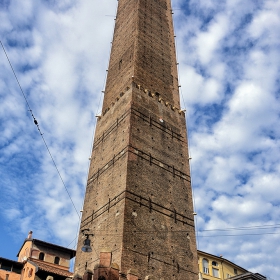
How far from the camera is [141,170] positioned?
17766 mm

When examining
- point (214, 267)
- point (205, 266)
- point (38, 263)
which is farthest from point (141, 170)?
point (214, 267)

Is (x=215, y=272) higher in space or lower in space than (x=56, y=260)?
lower

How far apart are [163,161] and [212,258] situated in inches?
433

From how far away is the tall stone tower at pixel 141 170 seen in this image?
15.9 m

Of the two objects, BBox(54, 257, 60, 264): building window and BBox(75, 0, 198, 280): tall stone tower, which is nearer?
BBox(75, 0, 198, 280): tall stone tower

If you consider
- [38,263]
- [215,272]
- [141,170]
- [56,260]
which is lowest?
[38,263]

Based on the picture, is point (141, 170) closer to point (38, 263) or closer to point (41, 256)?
point (38, 263)

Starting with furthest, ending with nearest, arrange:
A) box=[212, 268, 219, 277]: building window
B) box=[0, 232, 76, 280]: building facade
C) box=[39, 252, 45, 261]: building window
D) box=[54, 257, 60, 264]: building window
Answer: box=[212, 268, 219, 277]: building window → box=[54, 257, 60, 264]: building window → box=[39, 252, 45, 261]: building window → box=[0, 232, 76, 280]: building facade

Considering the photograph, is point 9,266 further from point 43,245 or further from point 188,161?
point 188,161

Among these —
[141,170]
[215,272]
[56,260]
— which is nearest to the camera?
[141,170]

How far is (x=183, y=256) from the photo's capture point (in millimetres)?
16828

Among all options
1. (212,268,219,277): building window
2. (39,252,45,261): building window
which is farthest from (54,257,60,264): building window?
(212,268,219,277): building window

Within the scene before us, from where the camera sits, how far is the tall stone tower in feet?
52.1

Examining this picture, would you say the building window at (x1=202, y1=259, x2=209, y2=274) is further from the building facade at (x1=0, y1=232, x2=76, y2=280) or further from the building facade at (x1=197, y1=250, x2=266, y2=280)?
the building facade at (x1=0, y1=232, x2=76, y2=280)
